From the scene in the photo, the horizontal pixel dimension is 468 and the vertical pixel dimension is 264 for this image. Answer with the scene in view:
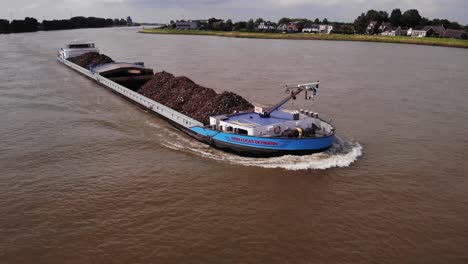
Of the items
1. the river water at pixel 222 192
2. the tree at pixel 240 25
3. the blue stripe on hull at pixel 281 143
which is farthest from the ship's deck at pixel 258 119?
the tree at pixel 240 25

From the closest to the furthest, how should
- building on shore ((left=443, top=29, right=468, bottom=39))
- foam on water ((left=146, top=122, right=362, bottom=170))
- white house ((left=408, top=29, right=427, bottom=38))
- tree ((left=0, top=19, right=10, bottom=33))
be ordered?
1. foam on water ((left=146, top=122, right=362, bottom=170))
2. building on shore ((left=443, top=29, right=468, bottom=39))
3. white house ((left=408, top=29, right=427, bottom=38))
4. tree ((left=0, top=19, right=10, bottom=33))

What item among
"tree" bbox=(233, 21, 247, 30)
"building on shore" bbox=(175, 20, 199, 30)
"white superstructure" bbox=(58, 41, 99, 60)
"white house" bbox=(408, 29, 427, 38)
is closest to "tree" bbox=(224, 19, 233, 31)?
"tree" bbox=(233, 21, 247, 30)

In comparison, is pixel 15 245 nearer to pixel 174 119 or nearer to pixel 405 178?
pixel 174 119

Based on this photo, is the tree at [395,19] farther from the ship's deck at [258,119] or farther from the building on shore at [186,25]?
the ship's deck at [258,119]

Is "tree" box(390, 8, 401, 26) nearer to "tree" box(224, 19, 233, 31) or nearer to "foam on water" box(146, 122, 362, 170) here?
"tree" box(224, 19, 233, 31)

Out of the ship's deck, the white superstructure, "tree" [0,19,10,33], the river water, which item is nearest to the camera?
the river water

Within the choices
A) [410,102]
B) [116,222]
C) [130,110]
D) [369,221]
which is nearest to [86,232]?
[116,222]
